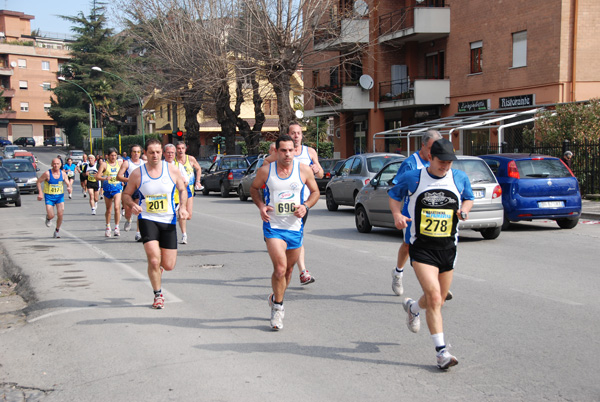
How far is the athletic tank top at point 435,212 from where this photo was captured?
5273mm

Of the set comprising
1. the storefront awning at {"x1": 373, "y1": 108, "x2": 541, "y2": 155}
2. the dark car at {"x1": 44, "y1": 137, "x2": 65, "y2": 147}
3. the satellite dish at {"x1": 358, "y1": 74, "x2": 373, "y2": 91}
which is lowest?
the storefront awning at {"x1": 373, "y1": 108, "x2": 541, "y2": 155}

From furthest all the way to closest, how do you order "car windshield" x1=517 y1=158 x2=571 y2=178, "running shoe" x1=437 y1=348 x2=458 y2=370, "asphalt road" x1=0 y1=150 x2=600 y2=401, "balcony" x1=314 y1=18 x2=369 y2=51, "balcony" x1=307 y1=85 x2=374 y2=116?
"balcony" x1=307 y1=85 x2=374 y2=116
"balcony" x1=314 y1=18 x2=369 y2=51
"car windshield" x1=517 y1=158 x2=571 y2=178
"running shoe" x1=437 y1=348 x2=458 y2=370
"asphalt road" x1=0 y1=150 x2=600 y2=401

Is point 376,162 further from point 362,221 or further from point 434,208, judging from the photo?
point 434,208

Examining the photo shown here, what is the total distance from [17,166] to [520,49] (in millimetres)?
25371

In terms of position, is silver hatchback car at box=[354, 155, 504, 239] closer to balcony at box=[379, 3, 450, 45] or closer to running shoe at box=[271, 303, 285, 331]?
running shoe at box=[271, 303, 285, 331]

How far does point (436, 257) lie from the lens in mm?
5266

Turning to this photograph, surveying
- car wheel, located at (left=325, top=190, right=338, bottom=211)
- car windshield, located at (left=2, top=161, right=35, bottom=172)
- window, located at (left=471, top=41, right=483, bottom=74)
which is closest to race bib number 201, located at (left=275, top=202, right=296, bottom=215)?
car wheel, located at (left=325, top=190, right=338, bottom=211)

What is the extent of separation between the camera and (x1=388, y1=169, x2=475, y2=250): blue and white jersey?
17.3 ft

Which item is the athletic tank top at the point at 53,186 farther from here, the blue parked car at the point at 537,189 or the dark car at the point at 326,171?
the dark car at the point at 326,171

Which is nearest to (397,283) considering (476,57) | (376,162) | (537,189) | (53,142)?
(537,189)

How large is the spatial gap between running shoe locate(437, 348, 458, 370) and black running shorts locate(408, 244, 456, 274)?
0.65 metres

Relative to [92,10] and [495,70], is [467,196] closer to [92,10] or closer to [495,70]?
[495,70]

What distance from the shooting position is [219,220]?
1797 centimetres

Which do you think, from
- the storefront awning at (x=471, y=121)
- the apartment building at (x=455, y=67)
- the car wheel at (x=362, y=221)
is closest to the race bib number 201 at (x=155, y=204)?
the car wheel at (x=362, y=221)
